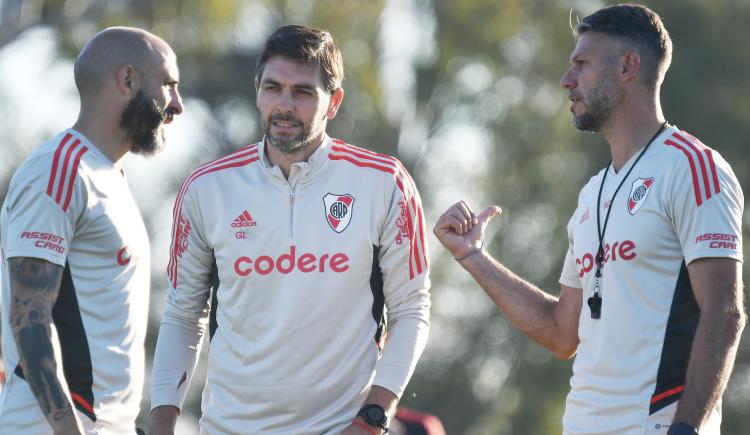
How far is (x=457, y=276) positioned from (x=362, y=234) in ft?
58.9

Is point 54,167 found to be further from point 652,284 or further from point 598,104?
point 652,284

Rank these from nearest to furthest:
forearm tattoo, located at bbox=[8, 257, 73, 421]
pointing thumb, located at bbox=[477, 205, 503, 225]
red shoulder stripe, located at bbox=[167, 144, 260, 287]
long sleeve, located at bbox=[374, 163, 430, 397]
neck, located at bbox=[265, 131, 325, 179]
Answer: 1. forearm tattoo, located at bbox=[8, 257, 73, 421]
2. long sleeve, located at bbox=[374, 163, 430, 397]
3. neck, located at bbox=[265, 131, 325, 179]
4. red shoulder stripe, located at bbox=[167, 144, 260, 287]
5. pointing thumb, located at bbox=[477, 205, 503, 225]

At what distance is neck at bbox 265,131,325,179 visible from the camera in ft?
23.3

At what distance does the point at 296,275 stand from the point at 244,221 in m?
0.40

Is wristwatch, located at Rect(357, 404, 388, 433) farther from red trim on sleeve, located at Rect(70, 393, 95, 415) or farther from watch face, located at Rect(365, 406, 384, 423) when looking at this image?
red trim on sleeve, located at Rect(70, 393, 95, 415)

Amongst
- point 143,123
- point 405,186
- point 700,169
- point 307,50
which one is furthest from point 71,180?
point 700,169

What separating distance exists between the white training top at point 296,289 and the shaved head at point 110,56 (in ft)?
2.13

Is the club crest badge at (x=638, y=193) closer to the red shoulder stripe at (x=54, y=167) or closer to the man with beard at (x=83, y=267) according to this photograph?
the man with beard at (x=83, y=267)

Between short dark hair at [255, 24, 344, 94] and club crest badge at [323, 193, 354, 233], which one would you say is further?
short dark hair at [255, 24, 344, 94]

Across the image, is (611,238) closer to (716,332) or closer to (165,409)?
(716,332)

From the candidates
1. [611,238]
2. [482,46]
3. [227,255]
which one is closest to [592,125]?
[611,238]

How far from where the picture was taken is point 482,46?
2703 centimetres

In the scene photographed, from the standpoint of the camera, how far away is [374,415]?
664 centimetres

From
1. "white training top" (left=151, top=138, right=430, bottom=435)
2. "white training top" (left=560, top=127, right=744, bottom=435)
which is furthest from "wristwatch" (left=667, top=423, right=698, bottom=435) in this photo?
"white training top" (left=151, top=138, right=430, bottom=435)
